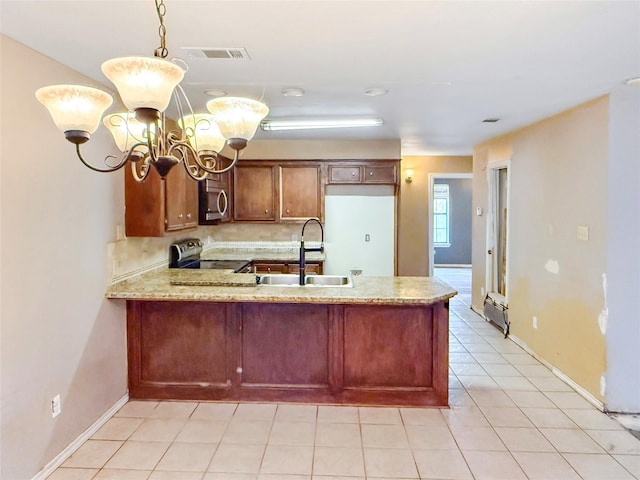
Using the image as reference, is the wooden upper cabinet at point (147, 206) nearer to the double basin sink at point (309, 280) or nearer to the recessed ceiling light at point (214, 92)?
the recessed ceiling light at point (214, 92)

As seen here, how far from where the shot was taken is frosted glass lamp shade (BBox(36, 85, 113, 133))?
1501mm

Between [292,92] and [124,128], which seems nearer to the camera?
[124,128]

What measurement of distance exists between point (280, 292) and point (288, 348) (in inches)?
20.0

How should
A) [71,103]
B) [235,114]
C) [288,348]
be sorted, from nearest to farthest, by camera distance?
1. [71,103]
2. [235,114]
3. [288,348]

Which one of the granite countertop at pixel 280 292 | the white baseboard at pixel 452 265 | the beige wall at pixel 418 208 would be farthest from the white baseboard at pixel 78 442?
the white baseboard at pixel 452 265

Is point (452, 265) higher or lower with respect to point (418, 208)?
lower

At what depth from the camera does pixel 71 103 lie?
150 cm

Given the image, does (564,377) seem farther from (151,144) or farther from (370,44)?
(151,144)

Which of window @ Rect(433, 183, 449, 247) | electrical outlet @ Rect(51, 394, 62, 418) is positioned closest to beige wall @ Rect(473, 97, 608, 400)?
electrical outlet @ Rect(51, 394, 62, 418)

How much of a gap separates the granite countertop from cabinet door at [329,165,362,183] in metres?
2.30

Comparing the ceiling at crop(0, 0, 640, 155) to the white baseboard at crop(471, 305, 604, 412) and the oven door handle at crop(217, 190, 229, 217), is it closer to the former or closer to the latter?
the oven door handle at crop(217, 190, 229, 217)

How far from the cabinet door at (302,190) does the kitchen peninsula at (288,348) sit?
7.51 ft

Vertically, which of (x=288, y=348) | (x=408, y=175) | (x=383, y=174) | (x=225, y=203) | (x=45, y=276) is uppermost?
(x=408, y=175)

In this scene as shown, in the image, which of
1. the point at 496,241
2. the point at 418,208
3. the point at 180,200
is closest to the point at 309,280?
the point at 180,200
